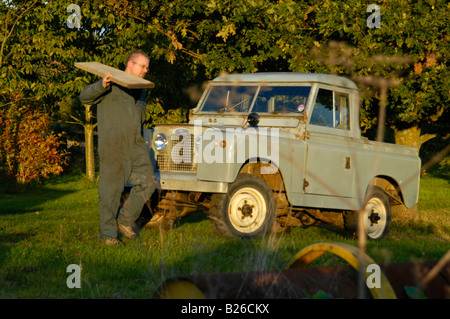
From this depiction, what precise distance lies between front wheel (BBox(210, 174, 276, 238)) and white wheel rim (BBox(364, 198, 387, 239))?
181 centimetres

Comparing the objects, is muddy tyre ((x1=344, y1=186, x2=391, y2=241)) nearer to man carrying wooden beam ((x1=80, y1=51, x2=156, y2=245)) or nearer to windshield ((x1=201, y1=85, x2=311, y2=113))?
windshield ((x1=201, y1=85, x2=311, y2=113))

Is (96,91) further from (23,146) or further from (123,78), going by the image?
(23,146)

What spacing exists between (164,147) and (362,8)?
502cm

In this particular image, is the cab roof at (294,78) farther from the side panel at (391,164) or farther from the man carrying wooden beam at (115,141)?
the man carrying wooden beam at (115,141)

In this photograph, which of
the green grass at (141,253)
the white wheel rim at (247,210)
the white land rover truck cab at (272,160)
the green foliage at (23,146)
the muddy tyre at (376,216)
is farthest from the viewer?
the green foliage at (23,146)

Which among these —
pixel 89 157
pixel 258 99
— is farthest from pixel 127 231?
pixel 89 157

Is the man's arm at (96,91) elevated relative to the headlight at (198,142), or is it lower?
elevated

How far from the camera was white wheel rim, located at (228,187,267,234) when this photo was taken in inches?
302

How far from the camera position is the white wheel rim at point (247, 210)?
7.66 metres

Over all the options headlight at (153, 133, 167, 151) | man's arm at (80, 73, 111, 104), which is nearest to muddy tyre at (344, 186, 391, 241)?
headlight at (153, 133, 167, 151)

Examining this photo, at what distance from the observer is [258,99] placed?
870cm

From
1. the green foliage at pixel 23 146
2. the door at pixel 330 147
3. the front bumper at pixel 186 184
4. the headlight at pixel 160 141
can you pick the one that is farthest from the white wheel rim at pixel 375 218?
the green foliage at pixel 23 146

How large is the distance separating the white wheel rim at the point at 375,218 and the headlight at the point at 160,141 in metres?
3.00
